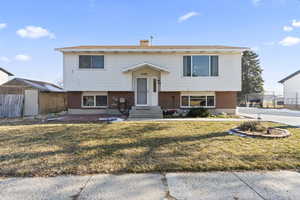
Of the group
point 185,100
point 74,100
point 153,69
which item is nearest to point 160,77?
point 153,69

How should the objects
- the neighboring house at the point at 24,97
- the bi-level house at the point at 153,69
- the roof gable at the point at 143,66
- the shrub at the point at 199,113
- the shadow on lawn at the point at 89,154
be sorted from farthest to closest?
the neighboring house at the point at 24,97 < the bi-level house at the point at 153,69 < the roof gable at the point at 143,66 < the shrub at the point at 199,113 < the shadow on lawn at the point at 89,154

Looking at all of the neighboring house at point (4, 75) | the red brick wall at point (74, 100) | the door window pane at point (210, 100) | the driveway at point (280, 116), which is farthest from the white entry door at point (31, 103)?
the driveway at point (280, 116)

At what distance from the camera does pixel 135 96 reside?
1250cm

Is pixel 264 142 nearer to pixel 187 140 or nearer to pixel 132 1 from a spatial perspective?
pixel 187 140

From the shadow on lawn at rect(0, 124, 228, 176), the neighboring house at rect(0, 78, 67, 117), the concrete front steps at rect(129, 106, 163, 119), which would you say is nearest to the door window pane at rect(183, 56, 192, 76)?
the concrete front steps at rect(129, 106, 163, 119)

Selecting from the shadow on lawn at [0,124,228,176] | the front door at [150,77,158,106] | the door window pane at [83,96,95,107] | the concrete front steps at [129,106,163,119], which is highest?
the front door at [150,77,158,106]

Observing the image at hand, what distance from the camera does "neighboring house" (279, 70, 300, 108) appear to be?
20875 millimetres

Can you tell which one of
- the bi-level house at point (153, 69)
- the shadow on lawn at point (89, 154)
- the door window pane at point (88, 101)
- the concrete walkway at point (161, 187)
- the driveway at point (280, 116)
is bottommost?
the concrete walkway at point (161, 187)

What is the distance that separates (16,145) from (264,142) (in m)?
8.05

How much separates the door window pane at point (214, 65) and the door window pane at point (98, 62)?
837 centimetres

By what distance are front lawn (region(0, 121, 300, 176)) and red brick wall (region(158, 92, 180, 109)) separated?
6.65 metres

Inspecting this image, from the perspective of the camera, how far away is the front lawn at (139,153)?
11.3ft

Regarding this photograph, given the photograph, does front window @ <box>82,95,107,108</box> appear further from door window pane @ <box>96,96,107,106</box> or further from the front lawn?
the front lawn

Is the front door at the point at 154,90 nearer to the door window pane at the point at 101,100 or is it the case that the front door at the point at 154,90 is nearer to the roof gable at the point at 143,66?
the roof gable at the point at 143,66
